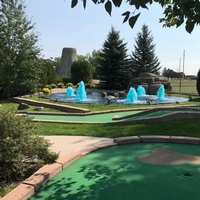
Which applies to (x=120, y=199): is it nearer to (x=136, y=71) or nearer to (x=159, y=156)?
(x=159, y=156)

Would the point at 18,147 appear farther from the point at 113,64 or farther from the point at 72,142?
the point at 113,64

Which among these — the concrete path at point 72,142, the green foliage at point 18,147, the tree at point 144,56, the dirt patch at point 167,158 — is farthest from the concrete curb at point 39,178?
the tree at point 144,56

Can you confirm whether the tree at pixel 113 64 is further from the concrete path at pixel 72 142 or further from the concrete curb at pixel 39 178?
the concrete curb at pixel 39 178

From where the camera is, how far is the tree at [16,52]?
1911 centimetres

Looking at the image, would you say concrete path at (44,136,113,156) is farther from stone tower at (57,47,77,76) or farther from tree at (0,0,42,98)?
stone tower at (57,47,77,76)

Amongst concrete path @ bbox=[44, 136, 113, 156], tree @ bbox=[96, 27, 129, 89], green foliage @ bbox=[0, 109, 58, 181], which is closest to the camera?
green foliage @ bbox=[0, 109, 58, 181]

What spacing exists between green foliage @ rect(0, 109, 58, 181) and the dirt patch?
5.14 feet

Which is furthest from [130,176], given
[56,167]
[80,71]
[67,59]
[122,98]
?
[67,59]

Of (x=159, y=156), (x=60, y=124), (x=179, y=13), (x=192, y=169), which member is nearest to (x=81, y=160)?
(x=159, y=156)

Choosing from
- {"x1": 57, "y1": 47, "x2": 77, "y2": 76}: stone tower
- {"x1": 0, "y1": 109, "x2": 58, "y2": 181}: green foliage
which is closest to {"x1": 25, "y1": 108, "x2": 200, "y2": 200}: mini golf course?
{"x1": 0, "y1": 109, "x2": 58, "y2": 181}: green foliage

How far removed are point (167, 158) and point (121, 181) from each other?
139 centimetres

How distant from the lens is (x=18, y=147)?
12.6ft

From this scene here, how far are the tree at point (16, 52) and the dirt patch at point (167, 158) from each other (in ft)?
52.3

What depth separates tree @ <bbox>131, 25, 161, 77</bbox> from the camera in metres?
39.4
